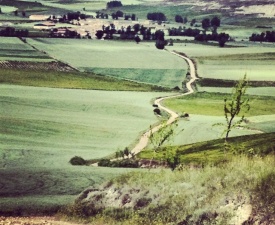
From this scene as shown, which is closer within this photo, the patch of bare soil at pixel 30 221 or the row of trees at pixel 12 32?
the patch of bare soil at pixel 30 221

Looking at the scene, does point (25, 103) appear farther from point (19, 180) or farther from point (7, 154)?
point (19, 180)

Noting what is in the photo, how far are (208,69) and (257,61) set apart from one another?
61.4 feet

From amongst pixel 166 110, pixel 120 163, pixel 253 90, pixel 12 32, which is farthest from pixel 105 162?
pixel 12 32

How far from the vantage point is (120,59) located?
162m

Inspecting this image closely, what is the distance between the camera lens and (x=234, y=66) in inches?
6166

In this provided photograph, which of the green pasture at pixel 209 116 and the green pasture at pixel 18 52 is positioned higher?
the green pasture at pixel 18 52

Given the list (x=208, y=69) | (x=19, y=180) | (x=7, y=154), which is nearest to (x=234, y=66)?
(x=208, y=69)

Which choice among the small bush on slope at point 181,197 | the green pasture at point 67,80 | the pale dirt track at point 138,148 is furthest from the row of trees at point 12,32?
the small bush on slope at point 181,197

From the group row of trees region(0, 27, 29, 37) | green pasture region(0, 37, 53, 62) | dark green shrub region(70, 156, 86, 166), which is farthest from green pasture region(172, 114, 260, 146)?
row of trees region(0, 27, 29, 37)

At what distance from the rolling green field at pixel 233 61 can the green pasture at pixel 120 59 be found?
721 cm

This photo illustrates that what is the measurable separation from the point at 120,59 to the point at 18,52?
100 ft

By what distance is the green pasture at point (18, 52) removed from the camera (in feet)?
469

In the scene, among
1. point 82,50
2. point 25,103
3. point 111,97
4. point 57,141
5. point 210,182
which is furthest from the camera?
point 82,50

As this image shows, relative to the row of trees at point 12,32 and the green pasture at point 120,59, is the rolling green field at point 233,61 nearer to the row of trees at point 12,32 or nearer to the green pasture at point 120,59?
the green pasture at point 120,59
